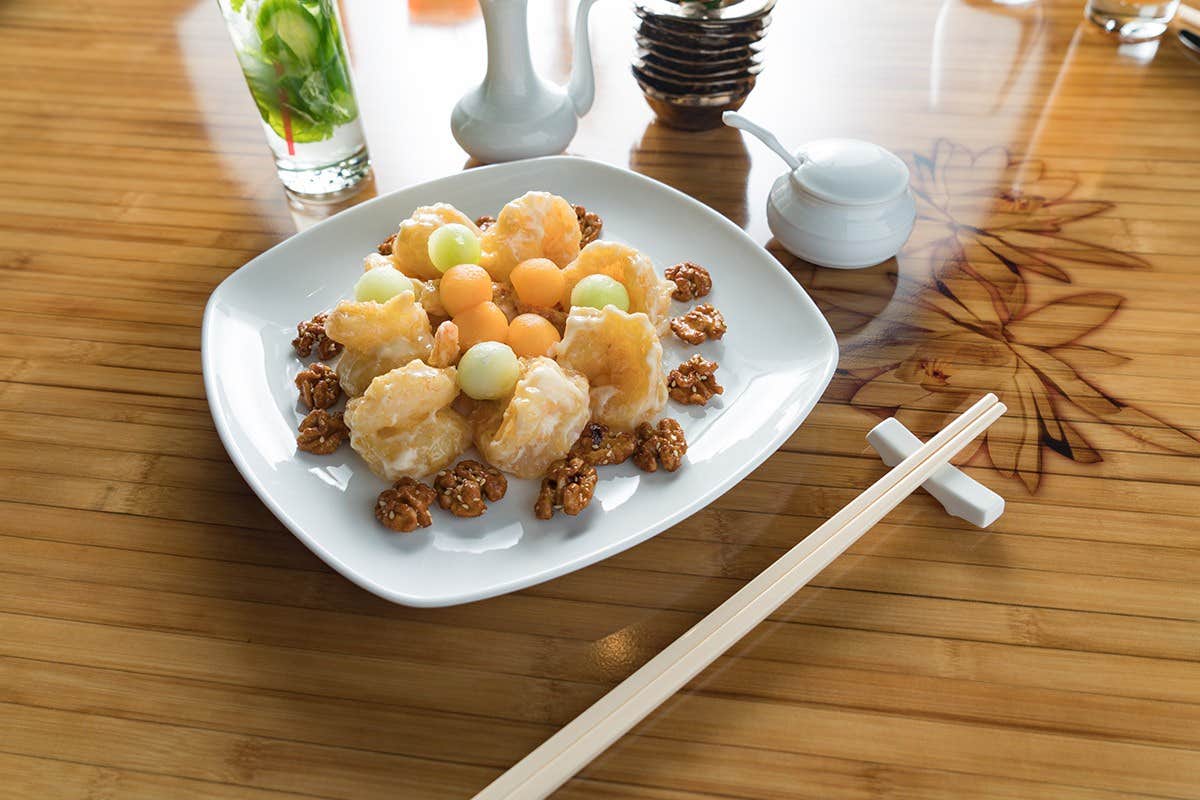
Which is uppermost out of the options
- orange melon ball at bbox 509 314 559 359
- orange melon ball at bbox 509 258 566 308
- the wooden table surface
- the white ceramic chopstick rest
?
orange melon ball at bbox 509 258 566 308

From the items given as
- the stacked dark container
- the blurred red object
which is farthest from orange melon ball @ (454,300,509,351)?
the blurred red object

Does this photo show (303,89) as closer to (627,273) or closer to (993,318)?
(627,273)

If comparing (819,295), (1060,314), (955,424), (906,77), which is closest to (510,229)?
(819,295)

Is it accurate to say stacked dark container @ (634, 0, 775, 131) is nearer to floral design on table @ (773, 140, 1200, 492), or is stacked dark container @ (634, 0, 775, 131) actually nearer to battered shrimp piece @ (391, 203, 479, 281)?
floral design on table @ (773, 140, 1200, 492)

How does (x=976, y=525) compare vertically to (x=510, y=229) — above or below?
below

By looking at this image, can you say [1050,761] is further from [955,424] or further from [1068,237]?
[1068,237]
